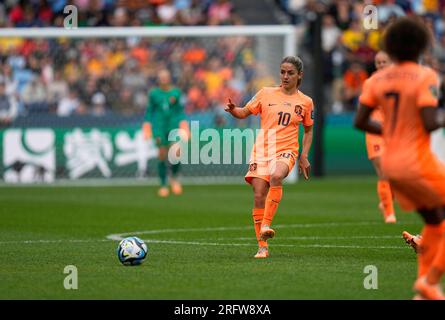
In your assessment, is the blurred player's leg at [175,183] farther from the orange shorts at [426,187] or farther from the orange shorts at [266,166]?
the orange shorts at [426,187]

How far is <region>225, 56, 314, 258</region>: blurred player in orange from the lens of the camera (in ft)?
38.3

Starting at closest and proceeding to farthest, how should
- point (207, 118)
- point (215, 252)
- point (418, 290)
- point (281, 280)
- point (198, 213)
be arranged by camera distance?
point (418, 290)
point (281, 280)
point (215, 252)
point (198, 213)
point (207, 118)

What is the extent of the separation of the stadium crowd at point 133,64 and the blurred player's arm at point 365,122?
17677 millimetres

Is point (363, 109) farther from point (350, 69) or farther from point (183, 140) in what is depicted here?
point (350, 69)

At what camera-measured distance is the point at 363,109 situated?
8.16 meters

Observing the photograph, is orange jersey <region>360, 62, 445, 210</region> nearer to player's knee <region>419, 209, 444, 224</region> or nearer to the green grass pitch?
player's knee <region>419, 209, 444, 224</region>

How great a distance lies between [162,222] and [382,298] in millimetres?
7924

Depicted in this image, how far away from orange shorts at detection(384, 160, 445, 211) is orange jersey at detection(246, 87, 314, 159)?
4.00m

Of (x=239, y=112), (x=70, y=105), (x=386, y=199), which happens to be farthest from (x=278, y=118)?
(x=70, y=105)

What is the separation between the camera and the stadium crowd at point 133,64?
25.9 meters

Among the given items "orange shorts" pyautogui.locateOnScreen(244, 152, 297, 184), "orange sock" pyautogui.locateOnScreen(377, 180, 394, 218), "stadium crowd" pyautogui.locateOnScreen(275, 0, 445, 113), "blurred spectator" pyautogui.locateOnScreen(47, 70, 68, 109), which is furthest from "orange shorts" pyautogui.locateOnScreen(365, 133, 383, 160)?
"blurred spectator" pyautogui.locateOnScreen(47, 70, 68, 109)

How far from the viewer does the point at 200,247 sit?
41.0 ft

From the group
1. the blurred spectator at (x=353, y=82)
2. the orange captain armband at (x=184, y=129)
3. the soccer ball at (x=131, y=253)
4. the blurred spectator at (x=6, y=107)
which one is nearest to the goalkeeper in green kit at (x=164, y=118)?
the orange captain armband at (x=184, y=129)

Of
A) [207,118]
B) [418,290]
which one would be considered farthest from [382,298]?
[207,118]
